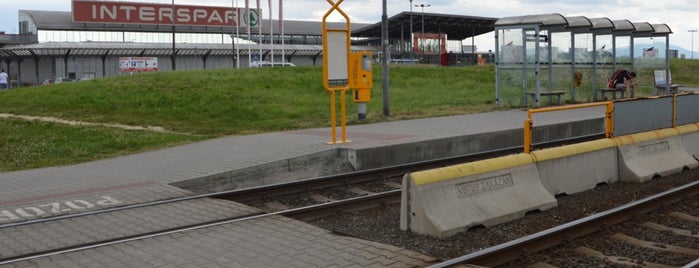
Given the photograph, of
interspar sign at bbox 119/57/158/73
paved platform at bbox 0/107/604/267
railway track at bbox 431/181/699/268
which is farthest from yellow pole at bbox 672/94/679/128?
interspar sign at bbox 119/57/158/73

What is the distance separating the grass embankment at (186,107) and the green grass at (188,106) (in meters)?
0.02

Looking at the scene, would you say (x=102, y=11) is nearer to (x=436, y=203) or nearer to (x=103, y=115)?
(x=103, y=115)

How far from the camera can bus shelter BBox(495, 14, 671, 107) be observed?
23109mm

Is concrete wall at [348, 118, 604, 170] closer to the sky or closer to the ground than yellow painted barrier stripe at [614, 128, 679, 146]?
closer to the ground

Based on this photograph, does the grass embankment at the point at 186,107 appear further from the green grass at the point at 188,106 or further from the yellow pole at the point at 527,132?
the yellow pole at the point at 527,132

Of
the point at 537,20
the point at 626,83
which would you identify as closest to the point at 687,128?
the point at 537,20

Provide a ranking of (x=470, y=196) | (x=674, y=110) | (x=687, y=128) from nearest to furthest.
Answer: (x=470, y=196), (x=687, y=128), (x=674, y=110)

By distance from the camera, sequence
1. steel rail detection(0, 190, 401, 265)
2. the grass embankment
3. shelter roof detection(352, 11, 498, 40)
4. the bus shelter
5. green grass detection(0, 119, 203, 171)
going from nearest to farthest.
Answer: steel rail detection(0, 190, 401, 265) < green grass detection(0, 119, 203, 171) < the grass embankment < the bus shelter < shelter roof detection(352, 11, 498, 40)

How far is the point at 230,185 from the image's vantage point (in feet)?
38.2

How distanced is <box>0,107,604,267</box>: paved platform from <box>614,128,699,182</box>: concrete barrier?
408 cm

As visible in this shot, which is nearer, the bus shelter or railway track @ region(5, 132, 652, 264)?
railway track @ region(5, 132, 652, 264)

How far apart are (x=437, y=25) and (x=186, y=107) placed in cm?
4879

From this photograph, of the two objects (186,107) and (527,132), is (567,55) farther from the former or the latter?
(527,132)

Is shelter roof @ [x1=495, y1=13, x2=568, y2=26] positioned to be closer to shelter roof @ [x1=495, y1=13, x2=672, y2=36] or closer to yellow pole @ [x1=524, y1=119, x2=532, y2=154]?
shelter roof @ [x1=495, y1=13, x2=672, y2=36]
